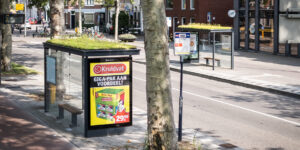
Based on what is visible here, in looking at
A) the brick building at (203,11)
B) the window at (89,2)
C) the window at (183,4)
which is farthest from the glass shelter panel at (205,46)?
the window at (89,2)

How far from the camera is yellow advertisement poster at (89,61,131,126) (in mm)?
9383

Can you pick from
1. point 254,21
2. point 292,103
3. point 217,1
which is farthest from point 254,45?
point 292,103

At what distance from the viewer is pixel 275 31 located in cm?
3089

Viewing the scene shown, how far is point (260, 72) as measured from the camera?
2222 cm

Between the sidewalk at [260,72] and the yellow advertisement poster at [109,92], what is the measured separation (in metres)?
8.22

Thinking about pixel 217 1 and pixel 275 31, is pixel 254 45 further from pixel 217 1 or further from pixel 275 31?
pixel 217 1

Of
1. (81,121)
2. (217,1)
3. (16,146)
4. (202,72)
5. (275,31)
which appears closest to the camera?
(16,146)

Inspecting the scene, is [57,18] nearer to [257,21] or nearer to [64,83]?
[64,83]

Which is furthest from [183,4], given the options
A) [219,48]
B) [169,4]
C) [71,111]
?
[71,111]

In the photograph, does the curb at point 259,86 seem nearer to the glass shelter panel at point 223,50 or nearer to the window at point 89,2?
the glass shelter panel at point 223,50

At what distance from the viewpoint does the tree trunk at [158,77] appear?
7258mm

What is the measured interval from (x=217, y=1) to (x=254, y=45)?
10.3 meters

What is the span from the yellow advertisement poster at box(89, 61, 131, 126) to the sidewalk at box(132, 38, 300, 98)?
8.22 metres

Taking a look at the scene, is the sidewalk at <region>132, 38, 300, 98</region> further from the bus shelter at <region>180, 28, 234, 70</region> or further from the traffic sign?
the traffic sign
